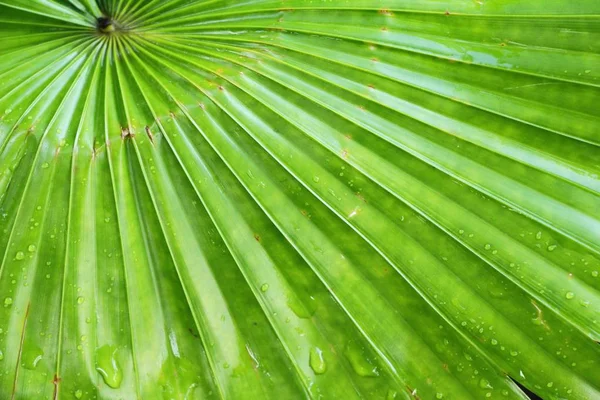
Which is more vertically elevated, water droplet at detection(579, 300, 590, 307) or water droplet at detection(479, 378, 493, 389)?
water droplet at detection(579, 300, 590, 307)

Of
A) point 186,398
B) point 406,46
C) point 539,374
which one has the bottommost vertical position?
point 539,374

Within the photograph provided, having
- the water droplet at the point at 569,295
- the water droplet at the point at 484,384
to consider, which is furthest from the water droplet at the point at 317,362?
the water droplet at the point at 569,295

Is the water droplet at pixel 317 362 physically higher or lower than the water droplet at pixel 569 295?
higher

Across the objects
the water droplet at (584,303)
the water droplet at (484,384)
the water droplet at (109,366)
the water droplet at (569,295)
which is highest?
the water droplet at (109,366)

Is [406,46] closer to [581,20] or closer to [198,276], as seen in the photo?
[581,20]

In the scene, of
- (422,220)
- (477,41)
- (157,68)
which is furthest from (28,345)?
(477,41)

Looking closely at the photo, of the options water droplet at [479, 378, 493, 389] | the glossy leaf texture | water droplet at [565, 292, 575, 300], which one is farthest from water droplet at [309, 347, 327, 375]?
water droplet at [565, 292, 575, 300]

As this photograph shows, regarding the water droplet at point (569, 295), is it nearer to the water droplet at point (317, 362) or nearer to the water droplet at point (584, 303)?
the water droplet at point (584, 303)

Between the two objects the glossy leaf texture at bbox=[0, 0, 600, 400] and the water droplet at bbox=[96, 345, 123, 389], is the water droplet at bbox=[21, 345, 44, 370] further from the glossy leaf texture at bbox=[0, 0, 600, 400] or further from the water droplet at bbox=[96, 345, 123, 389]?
the water droplet at bbox=[96, 345, 123, 389]
